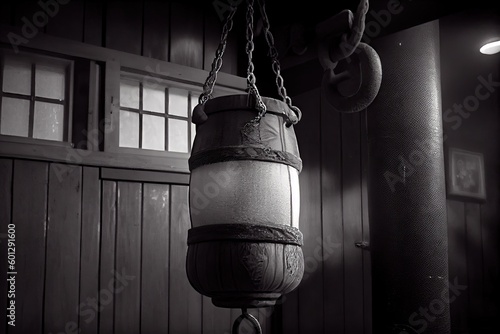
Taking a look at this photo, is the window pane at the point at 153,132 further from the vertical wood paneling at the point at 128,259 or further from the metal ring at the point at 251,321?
the metal ring at the point at 251,321

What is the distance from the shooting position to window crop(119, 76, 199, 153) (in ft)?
12.6

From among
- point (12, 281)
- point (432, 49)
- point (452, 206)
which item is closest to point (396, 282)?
point (432, 49)

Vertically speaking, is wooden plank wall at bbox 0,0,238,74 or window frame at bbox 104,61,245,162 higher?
wooden plank wall at bbox 0,0,238,74

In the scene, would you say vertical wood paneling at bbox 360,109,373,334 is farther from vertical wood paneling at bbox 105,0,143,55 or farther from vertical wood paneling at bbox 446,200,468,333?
vertical wood paneling at bbox 105,0,143,55

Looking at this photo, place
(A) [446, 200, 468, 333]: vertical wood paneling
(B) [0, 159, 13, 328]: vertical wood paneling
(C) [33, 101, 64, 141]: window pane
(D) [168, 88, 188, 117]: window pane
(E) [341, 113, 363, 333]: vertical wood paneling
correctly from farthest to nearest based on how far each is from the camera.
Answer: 1. (A) [446, 200, 468, 333]: vertical wood paneling
2. (E) [341, 113, 363, 333]: vertical wood paneling
3. (D) [168, 88, 188, 117]: window pane
4. (C) [33, 101, 64, 141]: window pane
5. (B) [0, 159, 13, 328]: vertical wood paneling

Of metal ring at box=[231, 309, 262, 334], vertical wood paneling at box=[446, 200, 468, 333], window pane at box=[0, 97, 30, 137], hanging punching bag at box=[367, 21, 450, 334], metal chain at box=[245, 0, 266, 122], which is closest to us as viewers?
metal ring at box=[231, 309, 262, 334]

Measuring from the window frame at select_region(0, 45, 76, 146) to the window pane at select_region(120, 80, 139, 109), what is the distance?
1.16ft

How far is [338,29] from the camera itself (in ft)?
9.77

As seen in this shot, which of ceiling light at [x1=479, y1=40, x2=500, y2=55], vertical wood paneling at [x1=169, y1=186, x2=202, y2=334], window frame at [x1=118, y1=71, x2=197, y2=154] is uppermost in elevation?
ceiling light at [x1=479, y1=40, x2=500, y2=55]

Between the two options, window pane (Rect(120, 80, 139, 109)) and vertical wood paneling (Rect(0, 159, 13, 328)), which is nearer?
vertical wood paneling (Rect(0, 159, 13, 328))

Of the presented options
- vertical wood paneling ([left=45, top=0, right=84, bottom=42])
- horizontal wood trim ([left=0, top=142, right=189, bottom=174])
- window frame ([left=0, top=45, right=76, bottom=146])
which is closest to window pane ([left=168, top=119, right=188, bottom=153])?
horizontal wood trim ([left=0, top=142, right=189, bottom=174])

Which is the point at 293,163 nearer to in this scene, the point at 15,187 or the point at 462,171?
the point at 15,187

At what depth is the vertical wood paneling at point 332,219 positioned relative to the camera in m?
4.44

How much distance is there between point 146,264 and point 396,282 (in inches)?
65.0
